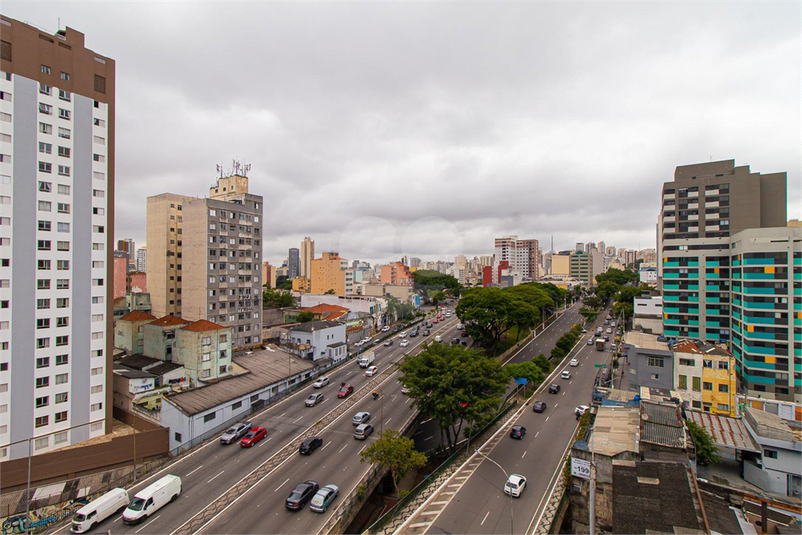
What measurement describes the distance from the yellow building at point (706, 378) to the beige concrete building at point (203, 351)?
117ft

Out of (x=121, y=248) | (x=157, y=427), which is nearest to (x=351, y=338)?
(x=157, y=427)

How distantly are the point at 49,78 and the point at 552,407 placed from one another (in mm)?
41615

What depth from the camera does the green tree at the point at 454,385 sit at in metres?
21.5

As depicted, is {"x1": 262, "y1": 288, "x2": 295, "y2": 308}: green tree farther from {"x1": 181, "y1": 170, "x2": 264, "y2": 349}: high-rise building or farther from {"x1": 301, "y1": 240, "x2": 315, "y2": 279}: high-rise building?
{"x1": 301, "y1": 240, "x2": 315, "y2": 279}: high-rise building

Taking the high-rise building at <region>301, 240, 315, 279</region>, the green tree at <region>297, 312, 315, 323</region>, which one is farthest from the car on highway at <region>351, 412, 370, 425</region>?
the high-rise building at <region>301, 240, 315, 279</region>

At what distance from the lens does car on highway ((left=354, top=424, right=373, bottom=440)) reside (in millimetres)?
22938

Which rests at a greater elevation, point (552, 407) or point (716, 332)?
point (716, 332)

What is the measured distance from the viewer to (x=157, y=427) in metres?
25.5

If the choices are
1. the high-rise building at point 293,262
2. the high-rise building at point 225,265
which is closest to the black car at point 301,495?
the high-rise building at point 225,265

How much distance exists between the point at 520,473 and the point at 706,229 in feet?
144

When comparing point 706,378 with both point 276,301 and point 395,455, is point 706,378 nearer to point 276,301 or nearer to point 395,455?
point 395,455

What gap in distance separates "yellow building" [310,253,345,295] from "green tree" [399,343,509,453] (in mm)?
68933

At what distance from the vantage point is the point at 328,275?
92.6 meters

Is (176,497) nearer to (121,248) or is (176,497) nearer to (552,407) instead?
(552,407)
